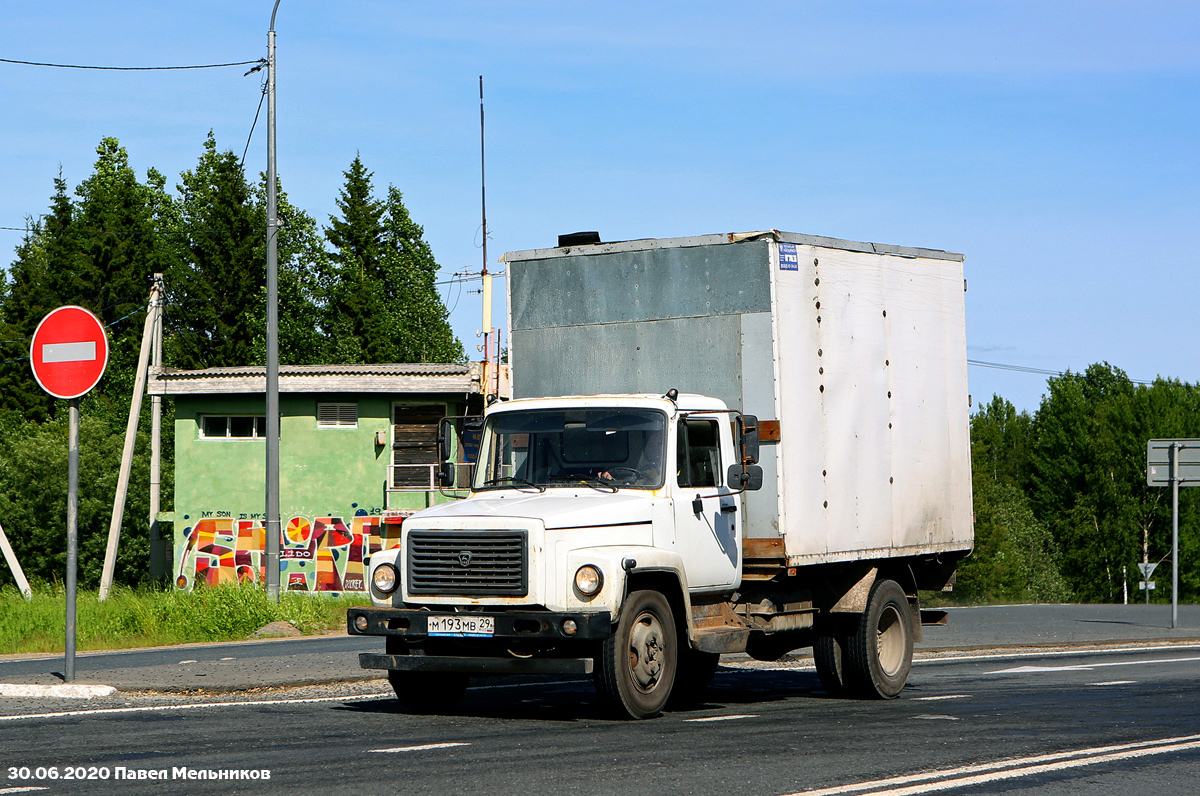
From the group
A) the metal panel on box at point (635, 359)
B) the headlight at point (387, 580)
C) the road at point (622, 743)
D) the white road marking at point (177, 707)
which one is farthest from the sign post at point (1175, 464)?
the headlight at point (387, 580)

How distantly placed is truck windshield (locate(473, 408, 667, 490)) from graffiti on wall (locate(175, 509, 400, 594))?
1196 inches

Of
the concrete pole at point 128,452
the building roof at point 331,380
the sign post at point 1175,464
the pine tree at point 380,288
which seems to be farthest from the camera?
the pine tree at point 380,288

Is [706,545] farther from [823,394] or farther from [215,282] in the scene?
[215,282]

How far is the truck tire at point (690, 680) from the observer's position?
1207cm

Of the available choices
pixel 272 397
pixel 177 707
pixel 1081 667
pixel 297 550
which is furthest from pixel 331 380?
pixel 177 707

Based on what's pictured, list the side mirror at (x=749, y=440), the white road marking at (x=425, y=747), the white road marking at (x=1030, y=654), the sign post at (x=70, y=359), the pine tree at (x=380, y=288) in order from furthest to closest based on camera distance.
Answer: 1. the pine tree at (x=380, y=288)
2. the white road marking at (x=1030, y=654)
3. the sign post at (x=70, y=359)
4. the side mirror at (x=749, y=440)
5. the white road marking at (x=425, y=747)

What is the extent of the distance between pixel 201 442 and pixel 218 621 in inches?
853

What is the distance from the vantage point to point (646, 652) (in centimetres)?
1017

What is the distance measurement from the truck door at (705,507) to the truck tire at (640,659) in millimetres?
609

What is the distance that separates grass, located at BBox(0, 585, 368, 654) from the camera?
21.3m

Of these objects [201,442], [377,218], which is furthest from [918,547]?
[377,218]

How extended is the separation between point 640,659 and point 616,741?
1176 millimetres

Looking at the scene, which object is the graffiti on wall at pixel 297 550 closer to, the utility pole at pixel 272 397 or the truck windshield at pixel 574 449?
the utility pole at pixel 272 397

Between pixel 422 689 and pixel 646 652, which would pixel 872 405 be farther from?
pixel 422 689
